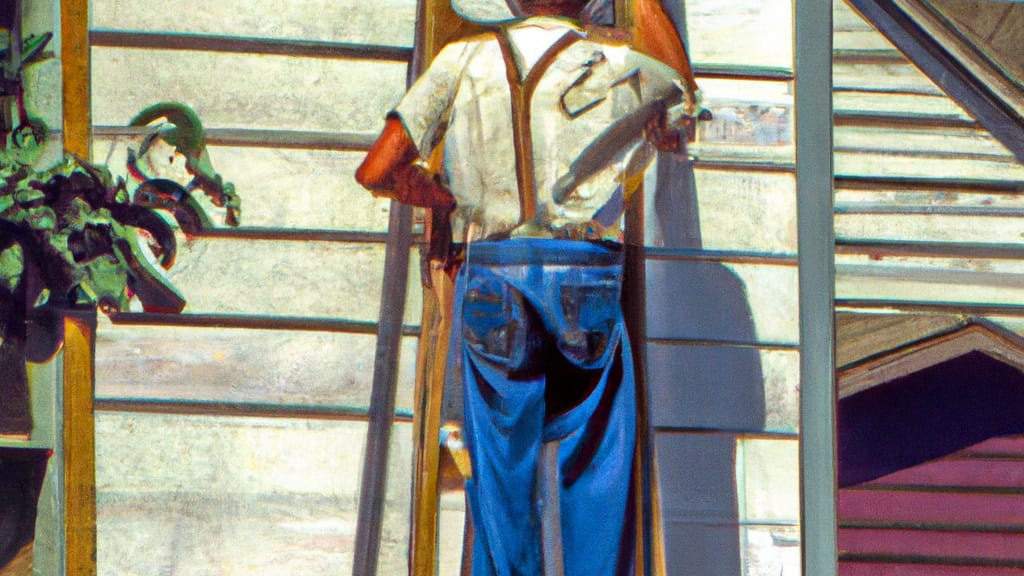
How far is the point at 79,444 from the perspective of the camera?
3377 millimetres

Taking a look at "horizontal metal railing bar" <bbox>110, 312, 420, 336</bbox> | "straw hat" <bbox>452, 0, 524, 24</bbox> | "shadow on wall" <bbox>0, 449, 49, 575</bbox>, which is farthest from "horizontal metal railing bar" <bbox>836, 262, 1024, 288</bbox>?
"shadow on wall" <bbox>0, 449, 49, 575</bbox>

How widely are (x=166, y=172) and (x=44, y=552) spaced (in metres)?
0.98

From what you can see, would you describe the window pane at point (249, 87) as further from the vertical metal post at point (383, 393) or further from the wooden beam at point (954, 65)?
the wooden beam at point (954, 65)

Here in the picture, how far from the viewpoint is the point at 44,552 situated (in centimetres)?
336

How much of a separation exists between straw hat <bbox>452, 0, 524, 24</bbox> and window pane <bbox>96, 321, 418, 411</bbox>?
0.80 metres

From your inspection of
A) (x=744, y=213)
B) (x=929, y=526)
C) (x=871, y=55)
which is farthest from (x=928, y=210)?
(x=929, y=526)

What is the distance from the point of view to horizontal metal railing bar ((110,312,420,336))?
3.39 m

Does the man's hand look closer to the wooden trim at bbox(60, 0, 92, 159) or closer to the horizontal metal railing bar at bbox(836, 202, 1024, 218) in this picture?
the horizontal metal railing bar at bbox(836, 202, 1024, 218)

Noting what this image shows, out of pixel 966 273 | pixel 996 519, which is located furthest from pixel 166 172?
pixel 996 519

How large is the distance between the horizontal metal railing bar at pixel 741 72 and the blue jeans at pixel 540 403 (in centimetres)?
58

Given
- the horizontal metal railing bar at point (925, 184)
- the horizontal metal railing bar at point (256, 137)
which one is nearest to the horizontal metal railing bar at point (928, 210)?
the horizontal metal railing bar at point (925, 184)

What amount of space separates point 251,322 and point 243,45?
2.27ft

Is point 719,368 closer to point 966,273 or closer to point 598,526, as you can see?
point 598,526

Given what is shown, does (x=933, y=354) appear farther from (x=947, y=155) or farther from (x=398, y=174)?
(x=398, y=174)
